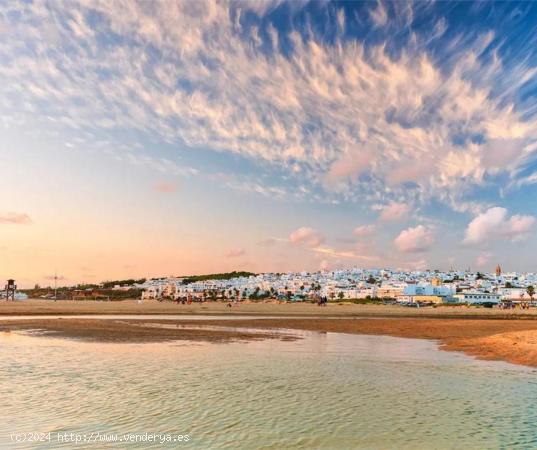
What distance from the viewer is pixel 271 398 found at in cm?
1525

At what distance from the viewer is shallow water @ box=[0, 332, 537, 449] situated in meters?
11.5

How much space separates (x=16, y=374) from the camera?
61.0 ft

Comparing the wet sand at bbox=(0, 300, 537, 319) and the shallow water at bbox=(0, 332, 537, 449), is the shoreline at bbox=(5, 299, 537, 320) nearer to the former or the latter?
the wet sand at bbox=(0, 300, 537, 319)

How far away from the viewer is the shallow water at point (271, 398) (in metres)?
11.5

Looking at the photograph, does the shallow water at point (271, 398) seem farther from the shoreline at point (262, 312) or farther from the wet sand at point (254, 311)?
the wet sand at point (254, 311)

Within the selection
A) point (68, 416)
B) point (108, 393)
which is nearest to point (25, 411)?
point (68, 416)

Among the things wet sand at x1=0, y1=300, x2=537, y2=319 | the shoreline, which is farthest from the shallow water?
wet sand at x1=0, y1=300, x2=537, y2=319

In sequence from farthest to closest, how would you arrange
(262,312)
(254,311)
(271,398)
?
(254,311), (262,312), (271,398)

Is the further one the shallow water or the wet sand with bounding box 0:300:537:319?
the wet sand with bounding box 0:300:537:319

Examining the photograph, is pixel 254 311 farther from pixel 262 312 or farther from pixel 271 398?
pixel 271 398

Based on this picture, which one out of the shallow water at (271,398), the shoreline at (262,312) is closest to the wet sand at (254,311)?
the shoreline at (262,312)

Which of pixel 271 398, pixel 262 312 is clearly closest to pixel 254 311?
pixel 262 312

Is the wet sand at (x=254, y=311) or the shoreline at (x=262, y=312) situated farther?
the wet sand at (x=254, y=311)

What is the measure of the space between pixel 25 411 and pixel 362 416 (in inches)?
373
